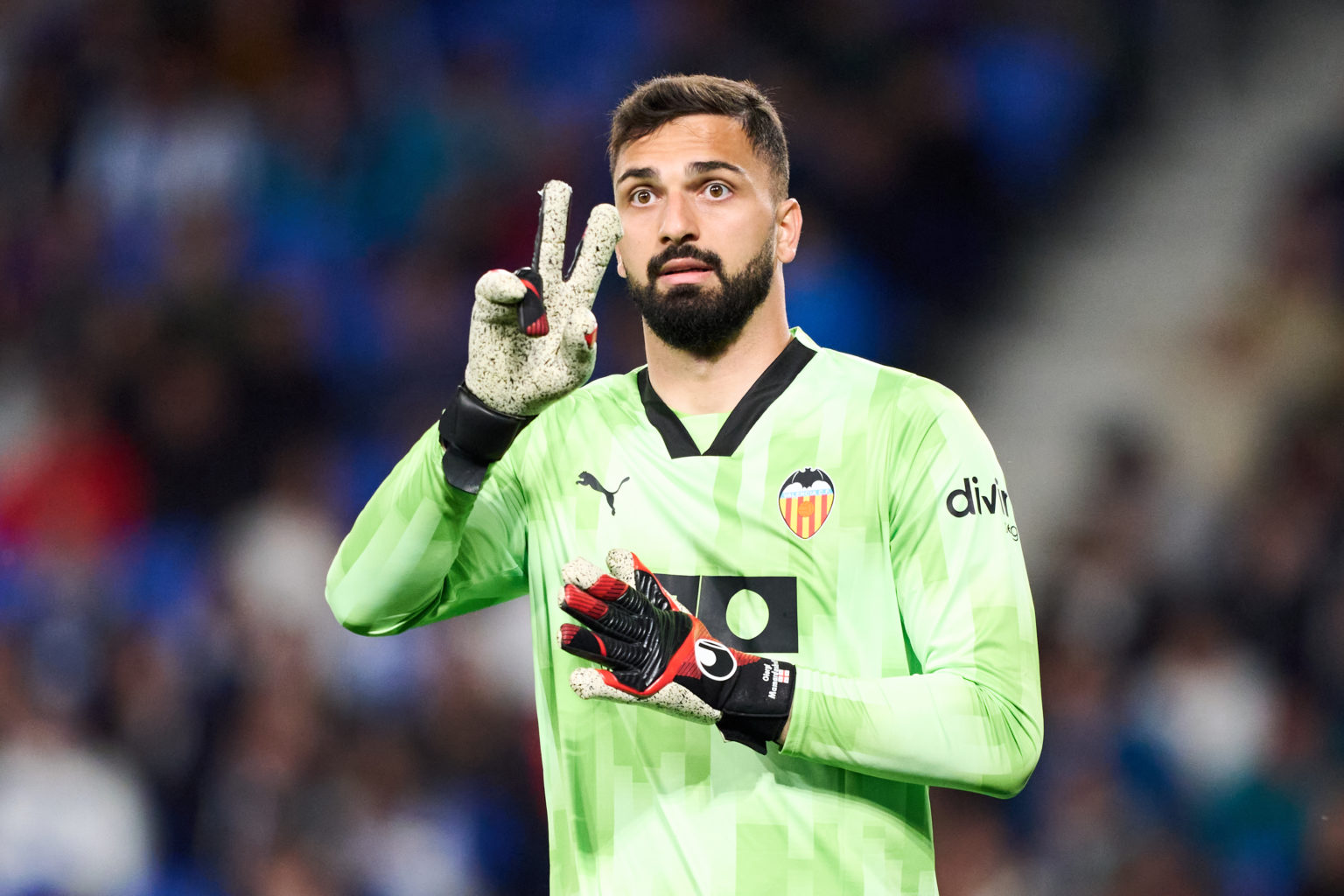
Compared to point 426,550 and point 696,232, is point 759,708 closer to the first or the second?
point 426,550

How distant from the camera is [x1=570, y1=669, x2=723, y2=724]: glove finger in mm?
2154

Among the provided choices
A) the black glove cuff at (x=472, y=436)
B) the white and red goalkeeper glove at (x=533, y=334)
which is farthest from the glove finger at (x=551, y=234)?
the black glove cuff at (x=472, y=436)

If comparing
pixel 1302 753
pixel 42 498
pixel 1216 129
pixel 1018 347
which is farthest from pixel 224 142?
pixel 1302 753

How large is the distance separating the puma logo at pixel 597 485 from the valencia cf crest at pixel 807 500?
31cm

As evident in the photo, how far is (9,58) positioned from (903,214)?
14.9 ft

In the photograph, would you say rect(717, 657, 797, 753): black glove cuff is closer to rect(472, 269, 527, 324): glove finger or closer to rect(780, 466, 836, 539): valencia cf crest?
rect(780, 466, 836, 539): valencia cf crest

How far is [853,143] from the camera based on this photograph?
6332mm

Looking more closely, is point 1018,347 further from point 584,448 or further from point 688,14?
point 584,448

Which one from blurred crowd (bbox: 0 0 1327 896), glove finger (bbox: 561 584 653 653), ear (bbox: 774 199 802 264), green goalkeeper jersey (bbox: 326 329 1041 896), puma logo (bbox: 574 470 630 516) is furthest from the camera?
blurred crowd (bbox: 0 0 1327 896)

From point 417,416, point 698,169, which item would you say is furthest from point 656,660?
point 417,416

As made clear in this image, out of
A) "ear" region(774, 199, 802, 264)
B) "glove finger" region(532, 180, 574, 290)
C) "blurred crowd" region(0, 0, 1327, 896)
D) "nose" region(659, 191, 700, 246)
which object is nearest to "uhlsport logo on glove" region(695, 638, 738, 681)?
"glove finger" region(532, 180, 574, 290)

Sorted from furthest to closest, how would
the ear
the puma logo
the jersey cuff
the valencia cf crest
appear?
the ear < the puma logo < the valencia cf crest < the jersey cuff

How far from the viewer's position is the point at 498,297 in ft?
7.43

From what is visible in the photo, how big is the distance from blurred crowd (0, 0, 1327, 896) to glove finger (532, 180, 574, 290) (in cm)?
334
